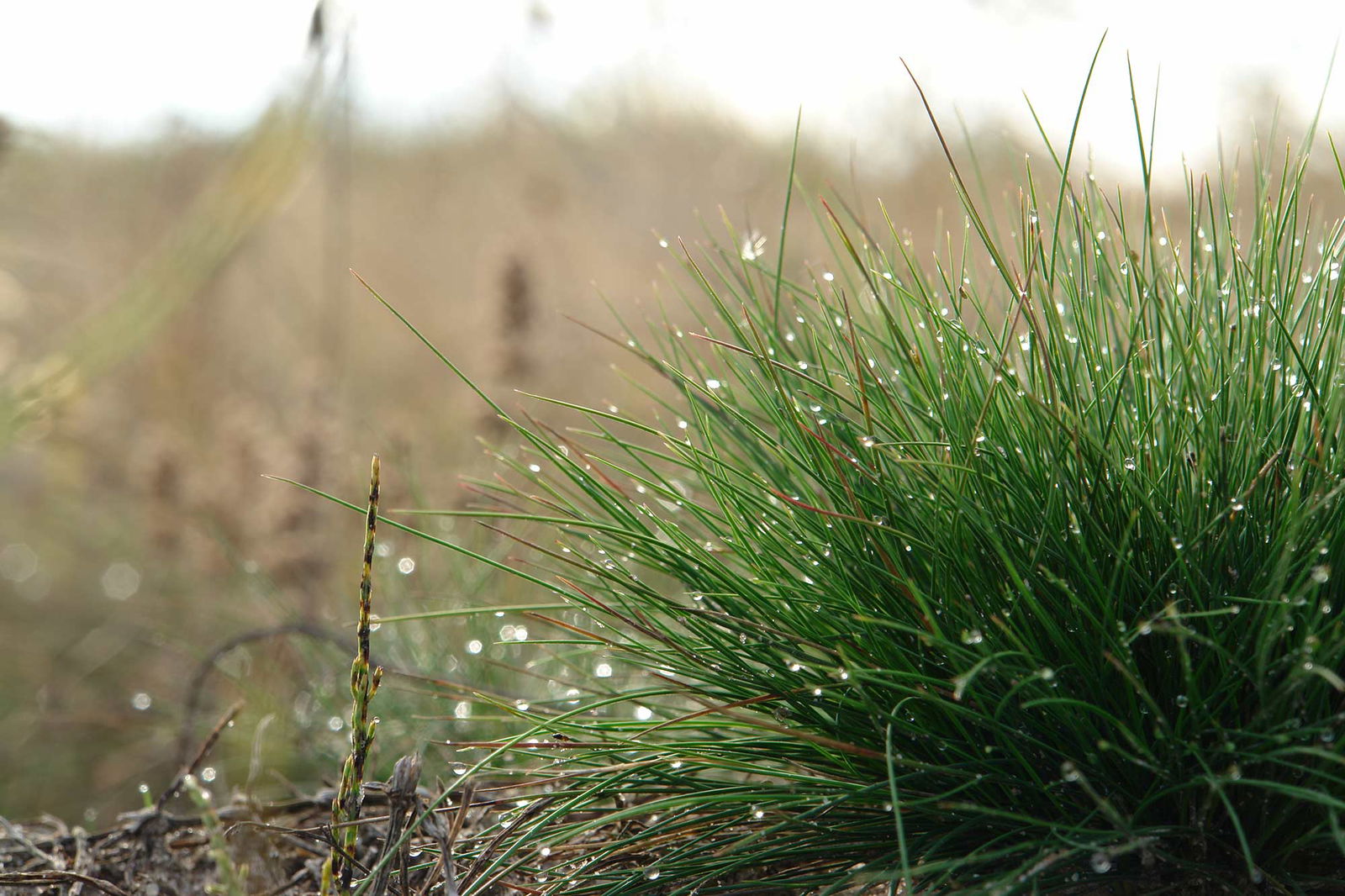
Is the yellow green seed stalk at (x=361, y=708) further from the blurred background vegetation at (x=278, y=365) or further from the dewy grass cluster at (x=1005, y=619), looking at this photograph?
the blurred background vegetation at (x=278, y=365)

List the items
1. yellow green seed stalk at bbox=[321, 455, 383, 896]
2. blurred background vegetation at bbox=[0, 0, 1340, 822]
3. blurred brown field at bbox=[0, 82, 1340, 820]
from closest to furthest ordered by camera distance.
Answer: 1. yellow green seed stalk at bbox=[321, 455, 383, 896]
2. blurred background vegetation at bbox=[0, 0, 1340, 822]
3. blurred brown field at bbox=[0, 82, 1340, 820]

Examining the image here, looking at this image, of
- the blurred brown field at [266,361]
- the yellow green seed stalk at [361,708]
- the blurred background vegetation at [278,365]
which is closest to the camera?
the yellow green seed stalk at [361,708]

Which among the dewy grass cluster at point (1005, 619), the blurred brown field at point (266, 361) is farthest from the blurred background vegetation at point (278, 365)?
the dewy grass cluster at point (1005, 619)

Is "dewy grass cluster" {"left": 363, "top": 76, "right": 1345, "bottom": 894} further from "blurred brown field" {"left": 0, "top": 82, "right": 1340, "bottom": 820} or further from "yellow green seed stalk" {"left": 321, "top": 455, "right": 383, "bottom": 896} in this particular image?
"blurred brown field" {"left": 0, "top": 82, "right": 1340, "bottom": 820}

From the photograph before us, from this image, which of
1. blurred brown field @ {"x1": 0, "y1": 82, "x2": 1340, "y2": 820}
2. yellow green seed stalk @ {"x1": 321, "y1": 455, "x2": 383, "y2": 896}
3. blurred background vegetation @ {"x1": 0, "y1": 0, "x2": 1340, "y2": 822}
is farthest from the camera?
blurred brown field @ {"x1": 0, "y1": 82, "x2": 1340, "y2": 820}

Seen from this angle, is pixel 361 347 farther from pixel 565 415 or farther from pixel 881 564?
pixel 881 564

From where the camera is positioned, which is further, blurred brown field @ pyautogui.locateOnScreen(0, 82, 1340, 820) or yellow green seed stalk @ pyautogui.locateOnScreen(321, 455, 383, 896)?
blurred brown field @ pyautogui.locateOnScreen(0, 82, 1340, 820)

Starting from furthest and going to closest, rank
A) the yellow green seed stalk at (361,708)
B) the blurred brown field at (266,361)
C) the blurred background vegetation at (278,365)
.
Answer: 1. the blurred brown field at (266,361)
2. the blurred background vegetation at (278,365)
3. the yellow green seed stalk at (361,708)

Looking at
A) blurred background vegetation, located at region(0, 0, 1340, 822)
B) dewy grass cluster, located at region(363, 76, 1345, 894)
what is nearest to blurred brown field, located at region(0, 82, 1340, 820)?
blurred background vegetation, located at region(0, 0, 1340, 822)
